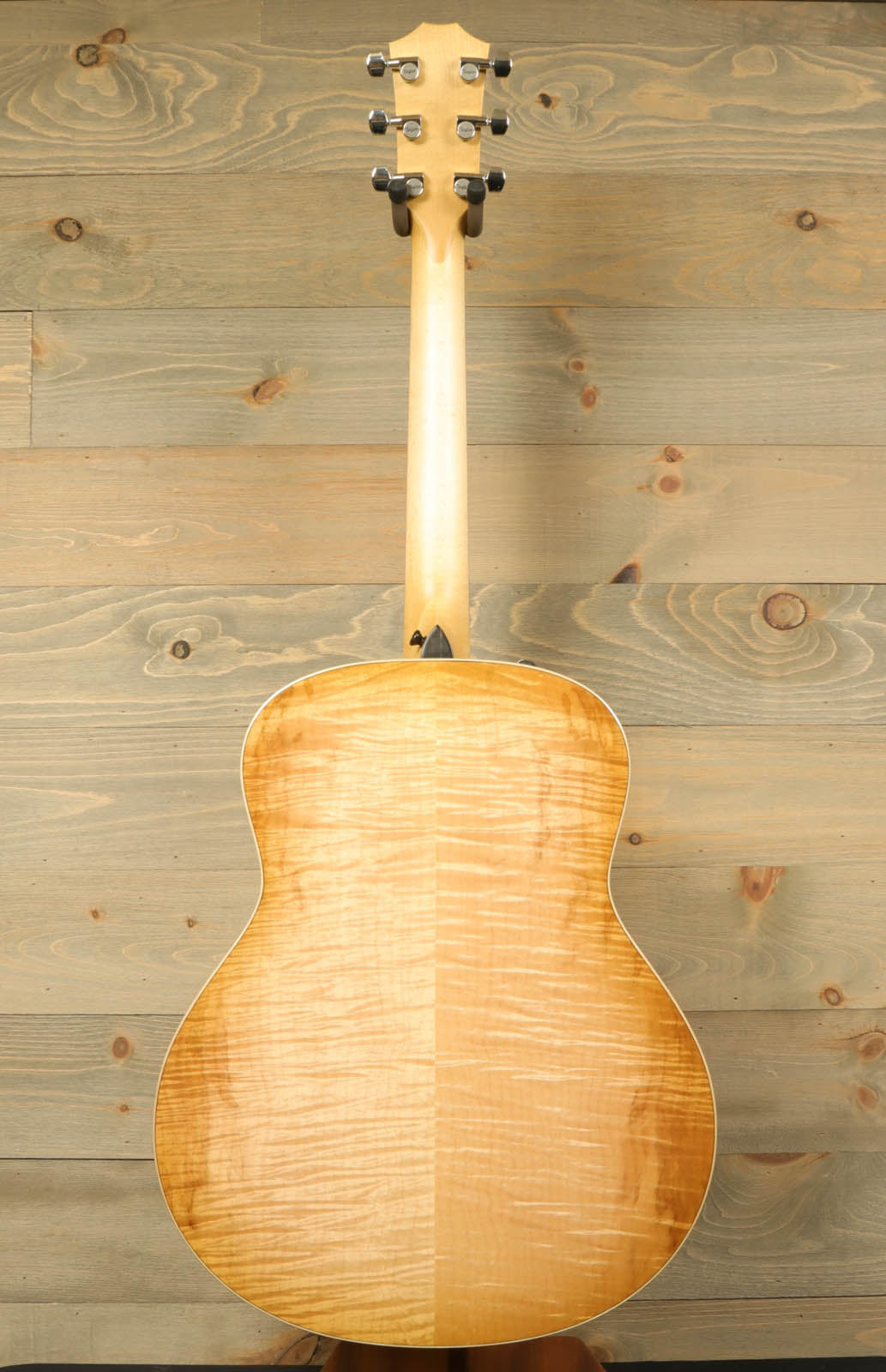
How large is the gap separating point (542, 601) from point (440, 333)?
1.18 ft

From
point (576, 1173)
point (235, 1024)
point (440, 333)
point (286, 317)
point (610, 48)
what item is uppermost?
point (610, 48)

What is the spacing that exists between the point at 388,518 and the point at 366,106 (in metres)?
0.51

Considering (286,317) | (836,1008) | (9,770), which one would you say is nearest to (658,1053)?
(836,1008)

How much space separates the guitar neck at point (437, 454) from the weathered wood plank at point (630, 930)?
16.8 inches

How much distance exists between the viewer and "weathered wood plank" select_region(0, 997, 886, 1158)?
109 cm

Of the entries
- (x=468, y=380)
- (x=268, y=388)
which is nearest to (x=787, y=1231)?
(x=468, y=380)

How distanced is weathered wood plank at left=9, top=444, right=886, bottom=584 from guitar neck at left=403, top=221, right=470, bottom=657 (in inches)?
10.1

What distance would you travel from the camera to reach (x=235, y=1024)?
743mm

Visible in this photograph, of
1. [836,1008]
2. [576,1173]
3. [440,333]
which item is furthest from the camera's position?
[836,1008]

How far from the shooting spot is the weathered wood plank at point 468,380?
1156 mm

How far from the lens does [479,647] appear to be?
113cm

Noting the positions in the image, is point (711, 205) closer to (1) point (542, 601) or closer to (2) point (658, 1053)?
(1) point (542, 601)

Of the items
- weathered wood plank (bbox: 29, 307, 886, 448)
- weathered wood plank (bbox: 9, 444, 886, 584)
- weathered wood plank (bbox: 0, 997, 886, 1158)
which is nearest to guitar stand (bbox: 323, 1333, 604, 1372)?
weathered wood plank (bbox: 0, 997, 886, 1158)

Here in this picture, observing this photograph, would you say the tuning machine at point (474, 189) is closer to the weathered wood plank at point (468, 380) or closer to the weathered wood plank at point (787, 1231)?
the weathered wood plank at point (468, 380)
